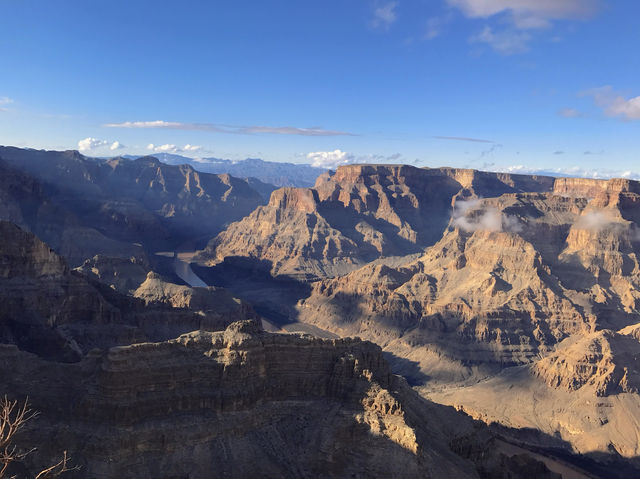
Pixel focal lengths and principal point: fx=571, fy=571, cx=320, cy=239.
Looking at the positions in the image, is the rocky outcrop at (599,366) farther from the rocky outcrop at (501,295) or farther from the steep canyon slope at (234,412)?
the steep canyon slope at (234,412)

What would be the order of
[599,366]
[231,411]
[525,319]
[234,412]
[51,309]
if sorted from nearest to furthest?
[231,411], [234,412], [51,309], [599,366], [525,319]

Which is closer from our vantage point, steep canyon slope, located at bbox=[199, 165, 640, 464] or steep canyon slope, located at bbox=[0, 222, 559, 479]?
steep canyon slope, located at bbox=[0, 222, 559, 479]

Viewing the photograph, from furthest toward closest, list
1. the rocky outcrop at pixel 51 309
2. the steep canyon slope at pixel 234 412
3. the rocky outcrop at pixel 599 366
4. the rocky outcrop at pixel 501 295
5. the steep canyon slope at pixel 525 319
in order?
the rocky outcrop at pixel 501 295 < the rocky outcrop at pixel 599 366 < the steep canyon slope at pixel 525 319 < the rocky outcrop at pixel 51 309 < the steep canyon slope at pixel 234 412

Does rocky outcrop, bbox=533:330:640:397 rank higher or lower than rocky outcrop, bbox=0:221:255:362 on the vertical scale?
lower

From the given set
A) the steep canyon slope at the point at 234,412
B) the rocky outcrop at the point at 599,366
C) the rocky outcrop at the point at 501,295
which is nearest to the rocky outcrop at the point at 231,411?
the steep canyon slope at the point at 234,412

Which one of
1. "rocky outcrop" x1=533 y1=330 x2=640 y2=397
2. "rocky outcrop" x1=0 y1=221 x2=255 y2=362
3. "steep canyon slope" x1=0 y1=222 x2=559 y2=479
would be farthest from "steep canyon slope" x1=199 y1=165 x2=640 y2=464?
"rocky outcrop" x1=0 y1=221 x2=255 y2=362

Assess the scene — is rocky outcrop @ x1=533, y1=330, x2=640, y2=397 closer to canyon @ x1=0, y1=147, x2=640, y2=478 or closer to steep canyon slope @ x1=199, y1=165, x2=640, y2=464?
steep canyon slope @ x1=199, y1=165, x2=640, y2=464

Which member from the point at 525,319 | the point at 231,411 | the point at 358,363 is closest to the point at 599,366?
the point at 525,319

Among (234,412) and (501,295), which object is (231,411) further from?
(501,295)

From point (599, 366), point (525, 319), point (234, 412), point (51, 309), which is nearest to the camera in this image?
point (234, 412)

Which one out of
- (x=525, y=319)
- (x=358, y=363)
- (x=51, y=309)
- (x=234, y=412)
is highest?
(x=358, y=363)

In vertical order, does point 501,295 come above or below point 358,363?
below

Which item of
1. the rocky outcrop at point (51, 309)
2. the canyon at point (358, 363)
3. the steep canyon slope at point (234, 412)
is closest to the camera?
the steep canyon slope at point (234, 412)
